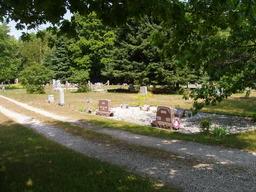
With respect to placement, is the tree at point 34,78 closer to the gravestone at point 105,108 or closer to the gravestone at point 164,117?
the gravestone at point 105,108

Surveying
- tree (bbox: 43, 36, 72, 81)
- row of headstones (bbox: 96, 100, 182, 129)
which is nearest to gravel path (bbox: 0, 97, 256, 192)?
row of headstones (bbox: 96, 100, 182, 129)

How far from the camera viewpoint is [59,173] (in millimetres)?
5082

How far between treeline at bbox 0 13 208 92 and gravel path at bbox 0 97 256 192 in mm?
2290

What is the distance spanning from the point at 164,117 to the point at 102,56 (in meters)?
42.3

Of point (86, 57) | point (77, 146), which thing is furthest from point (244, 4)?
point (86, 57)

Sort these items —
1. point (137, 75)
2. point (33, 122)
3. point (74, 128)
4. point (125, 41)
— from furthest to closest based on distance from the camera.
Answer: point (125, 41)
point (137, 75)
point (33, 122)
point (74, 128)

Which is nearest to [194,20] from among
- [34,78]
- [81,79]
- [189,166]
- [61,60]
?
[189,166]

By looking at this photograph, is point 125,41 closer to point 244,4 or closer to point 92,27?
point 92,27

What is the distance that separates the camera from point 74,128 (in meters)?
10.2

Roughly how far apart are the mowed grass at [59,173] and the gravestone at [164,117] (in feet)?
15.2

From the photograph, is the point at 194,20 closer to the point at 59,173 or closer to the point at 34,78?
the point at 59,173

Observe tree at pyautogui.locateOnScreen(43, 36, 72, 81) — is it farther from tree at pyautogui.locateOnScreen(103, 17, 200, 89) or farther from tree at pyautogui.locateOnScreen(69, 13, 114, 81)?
tree at pyautogui.locateOnScreen(103, 17, 200, 89)

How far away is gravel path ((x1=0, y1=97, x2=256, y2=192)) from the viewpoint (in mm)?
4625

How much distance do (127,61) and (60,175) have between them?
83.4ft
